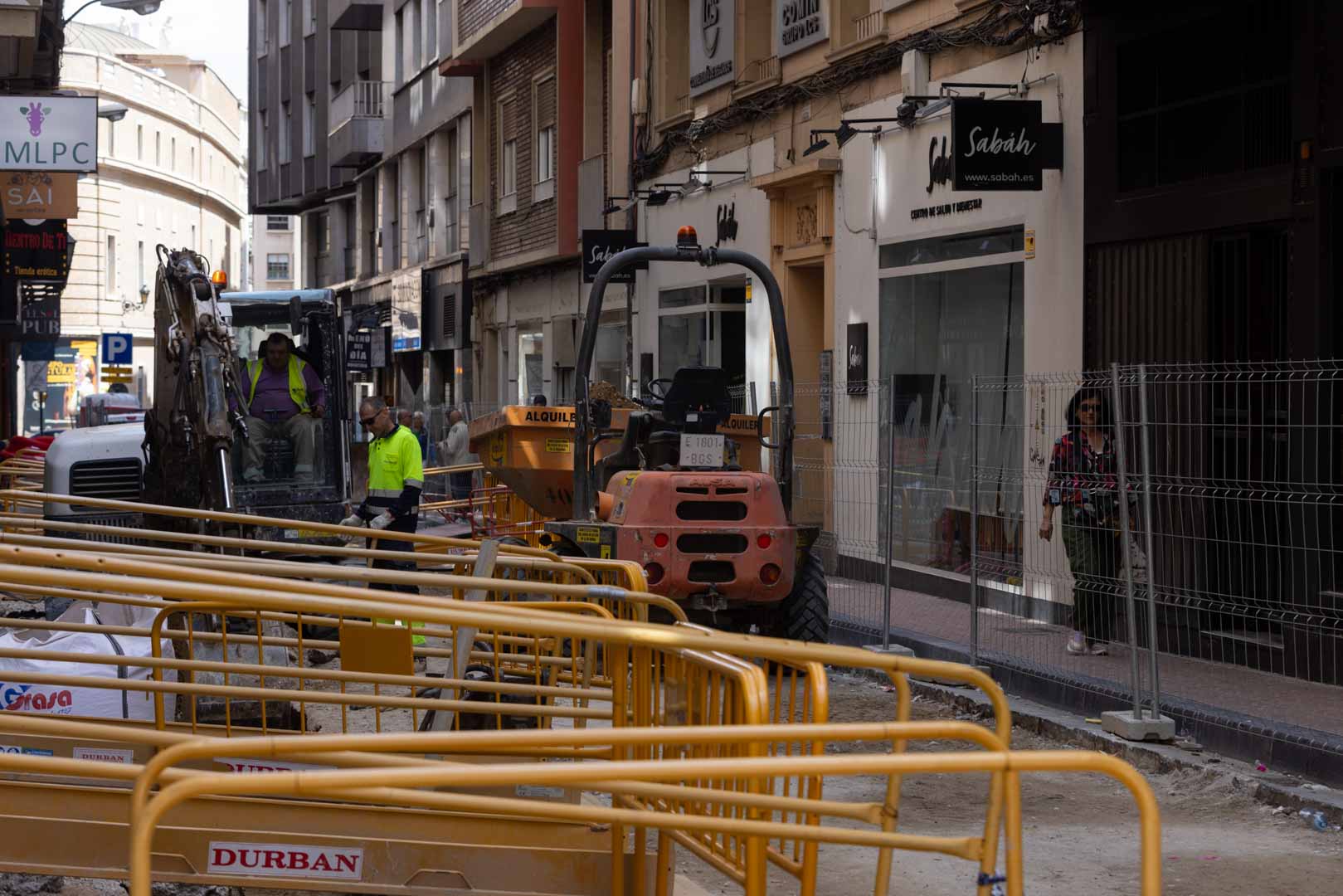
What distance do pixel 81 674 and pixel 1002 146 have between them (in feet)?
29.0

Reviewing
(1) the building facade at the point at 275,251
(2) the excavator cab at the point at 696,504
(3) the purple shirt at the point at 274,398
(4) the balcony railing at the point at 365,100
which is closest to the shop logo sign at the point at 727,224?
(3) the purple shirt at the point at 274,398

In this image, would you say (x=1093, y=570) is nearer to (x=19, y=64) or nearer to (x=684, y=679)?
(x=684, y=679)

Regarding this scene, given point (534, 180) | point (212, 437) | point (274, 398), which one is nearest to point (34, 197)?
point (534, 180)

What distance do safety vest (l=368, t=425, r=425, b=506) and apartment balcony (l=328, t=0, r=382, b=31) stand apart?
27.3m

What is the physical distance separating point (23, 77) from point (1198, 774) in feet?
64.8

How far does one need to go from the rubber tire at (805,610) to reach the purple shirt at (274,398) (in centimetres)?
470

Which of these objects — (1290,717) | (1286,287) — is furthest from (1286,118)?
(1290,717)

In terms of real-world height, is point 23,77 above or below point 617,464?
above

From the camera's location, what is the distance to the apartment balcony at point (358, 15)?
A: 135ft

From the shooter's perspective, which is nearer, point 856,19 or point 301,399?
point 301,399

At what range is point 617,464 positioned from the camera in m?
12.3

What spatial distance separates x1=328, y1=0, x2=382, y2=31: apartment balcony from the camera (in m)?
41.1

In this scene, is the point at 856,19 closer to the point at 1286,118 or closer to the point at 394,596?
the point at 1286,118

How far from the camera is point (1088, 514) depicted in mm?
10477
